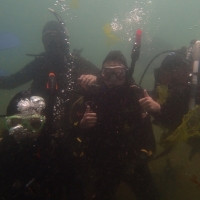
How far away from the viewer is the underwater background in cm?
598

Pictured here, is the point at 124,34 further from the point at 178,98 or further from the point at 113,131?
the point at 113,131

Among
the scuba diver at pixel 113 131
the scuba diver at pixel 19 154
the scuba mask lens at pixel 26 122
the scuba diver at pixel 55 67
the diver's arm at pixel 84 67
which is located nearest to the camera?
the scuba diver at pixel 19 154

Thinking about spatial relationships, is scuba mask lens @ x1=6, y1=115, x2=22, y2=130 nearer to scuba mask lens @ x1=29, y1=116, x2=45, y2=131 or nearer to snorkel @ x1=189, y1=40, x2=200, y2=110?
scuba mask lens @ x1=29, y1=116, x2=45, y2=131

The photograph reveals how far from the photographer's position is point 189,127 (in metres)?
4.34

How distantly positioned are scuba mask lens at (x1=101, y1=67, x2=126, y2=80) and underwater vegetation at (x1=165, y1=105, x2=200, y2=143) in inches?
59.0

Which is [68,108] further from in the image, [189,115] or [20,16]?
[20,16]

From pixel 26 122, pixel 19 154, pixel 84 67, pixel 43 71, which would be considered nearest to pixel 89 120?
pixel 26 122

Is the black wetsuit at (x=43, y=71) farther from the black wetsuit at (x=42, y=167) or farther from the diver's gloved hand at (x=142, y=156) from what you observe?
the diver's gloved hand at (x=142, y=156)

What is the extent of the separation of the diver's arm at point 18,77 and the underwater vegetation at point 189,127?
5004mm

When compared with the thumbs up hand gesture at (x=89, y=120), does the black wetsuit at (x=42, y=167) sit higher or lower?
lower

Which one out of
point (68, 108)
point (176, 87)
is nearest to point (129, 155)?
point (176, 87)

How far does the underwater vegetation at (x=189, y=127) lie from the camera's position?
415cm

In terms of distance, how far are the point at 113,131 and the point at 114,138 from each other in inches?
5.4

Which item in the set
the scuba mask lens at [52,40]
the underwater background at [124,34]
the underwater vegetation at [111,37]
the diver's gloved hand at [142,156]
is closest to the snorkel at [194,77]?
the diver's gloved hand at [142,156]
